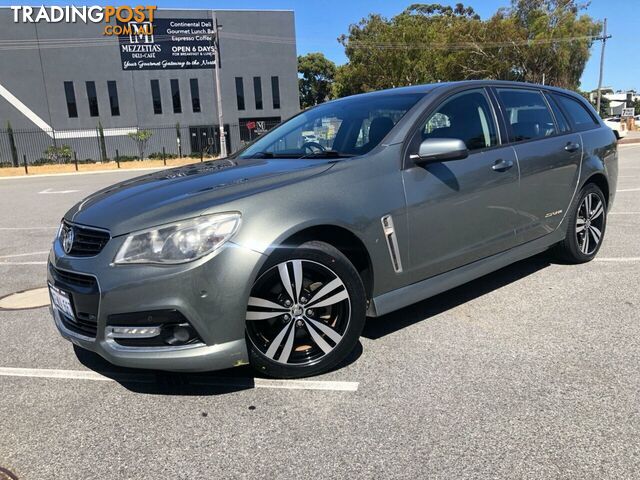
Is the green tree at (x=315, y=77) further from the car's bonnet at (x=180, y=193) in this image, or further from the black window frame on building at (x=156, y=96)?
the car's bonnet at (x=180, y=193)

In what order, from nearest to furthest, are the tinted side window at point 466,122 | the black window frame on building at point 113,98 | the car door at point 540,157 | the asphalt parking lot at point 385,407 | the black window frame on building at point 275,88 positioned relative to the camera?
1. the asphalt parking lot at point 385,407
2. the tinted side window at point 466,122
3. the car door at point 540,157
4. the black window frame on building at point 113,98
5. the black window frame on building at point 275,88

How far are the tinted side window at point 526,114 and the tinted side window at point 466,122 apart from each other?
25 centimetres

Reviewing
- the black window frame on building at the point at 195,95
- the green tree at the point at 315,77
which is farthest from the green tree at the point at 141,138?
the green tree at the point at 315,77

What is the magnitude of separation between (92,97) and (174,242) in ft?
139

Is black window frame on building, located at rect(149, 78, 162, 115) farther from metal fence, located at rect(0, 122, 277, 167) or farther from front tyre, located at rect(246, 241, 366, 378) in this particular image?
front tyre, located at rect(246, 241, 366, 378)

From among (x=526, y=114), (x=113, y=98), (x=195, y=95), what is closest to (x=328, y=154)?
(x=526, y=114)

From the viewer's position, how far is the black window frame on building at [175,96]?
4109 cm

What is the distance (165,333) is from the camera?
2705 millimetres

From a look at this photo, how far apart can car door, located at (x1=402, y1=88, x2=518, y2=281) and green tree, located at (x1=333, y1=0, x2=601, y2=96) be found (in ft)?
131

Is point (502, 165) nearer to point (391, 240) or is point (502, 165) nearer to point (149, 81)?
point (391, 240)

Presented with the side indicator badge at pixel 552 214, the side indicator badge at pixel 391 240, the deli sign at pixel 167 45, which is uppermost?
the deli sign at pixel 167 45

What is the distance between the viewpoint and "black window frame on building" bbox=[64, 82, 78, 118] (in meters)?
40.0

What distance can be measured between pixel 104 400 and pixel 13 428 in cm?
44

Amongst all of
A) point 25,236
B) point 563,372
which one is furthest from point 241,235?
point 25,236
